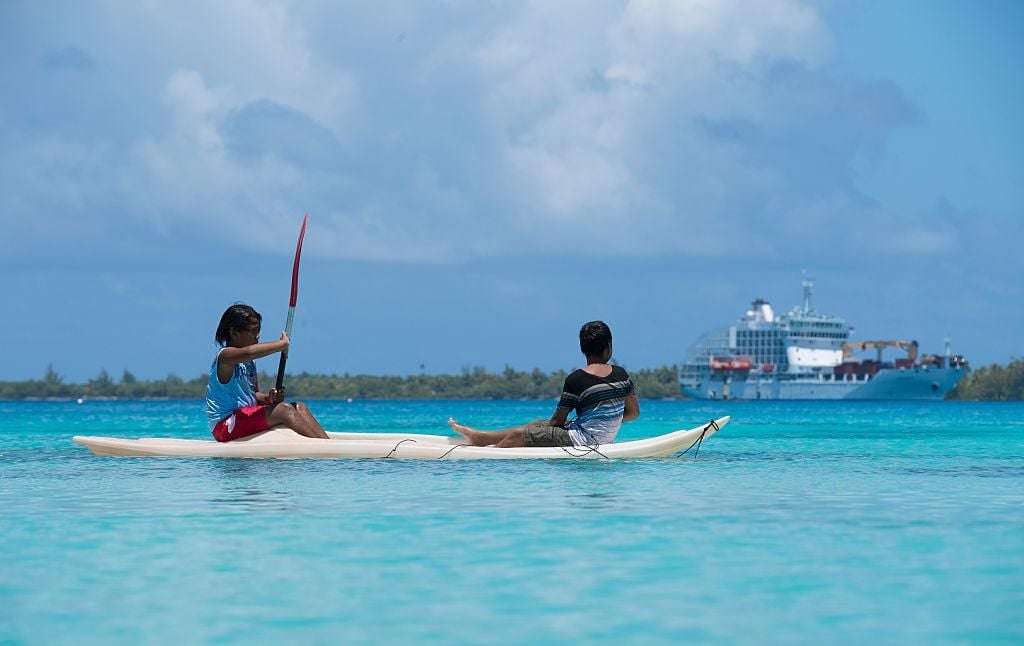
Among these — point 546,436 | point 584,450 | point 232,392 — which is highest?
point 232,392

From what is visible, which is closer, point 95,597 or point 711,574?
point 95,597

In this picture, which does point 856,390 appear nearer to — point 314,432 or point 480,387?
point 480,387

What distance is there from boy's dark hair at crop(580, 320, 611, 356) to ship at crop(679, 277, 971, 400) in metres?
96.6

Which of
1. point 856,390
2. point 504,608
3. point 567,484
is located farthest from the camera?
point 856,390

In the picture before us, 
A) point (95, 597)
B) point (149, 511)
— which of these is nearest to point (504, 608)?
point (95, 597)

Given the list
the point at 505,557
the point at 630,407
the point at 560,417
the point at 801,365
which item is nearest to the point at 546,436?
the point at 560,417

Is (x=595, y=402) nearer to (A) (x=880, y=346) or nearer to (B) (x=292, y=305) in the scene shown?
(B) (x=292, y=305)

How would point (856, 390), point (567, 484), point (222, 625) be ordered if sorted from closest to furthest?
point (222, 625) < point (567, 484) < point (856, 390)

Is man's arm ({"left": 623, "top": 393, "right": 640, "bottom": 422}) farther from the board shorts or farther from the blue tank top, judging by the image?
the blue tank top

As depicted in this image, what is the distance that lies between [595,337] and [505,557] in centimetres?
464

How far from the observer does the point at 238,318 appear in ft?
37.3

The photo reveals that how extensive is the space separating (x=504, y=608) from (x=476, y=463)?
697 centimetres

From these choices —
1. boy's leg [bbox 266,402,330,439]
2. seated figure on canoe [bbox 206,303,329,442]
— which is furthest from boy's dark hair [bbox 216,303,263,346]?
boy's leg [bbox 266,402,330,439]

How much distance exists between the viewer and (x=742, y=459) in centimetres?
1603
